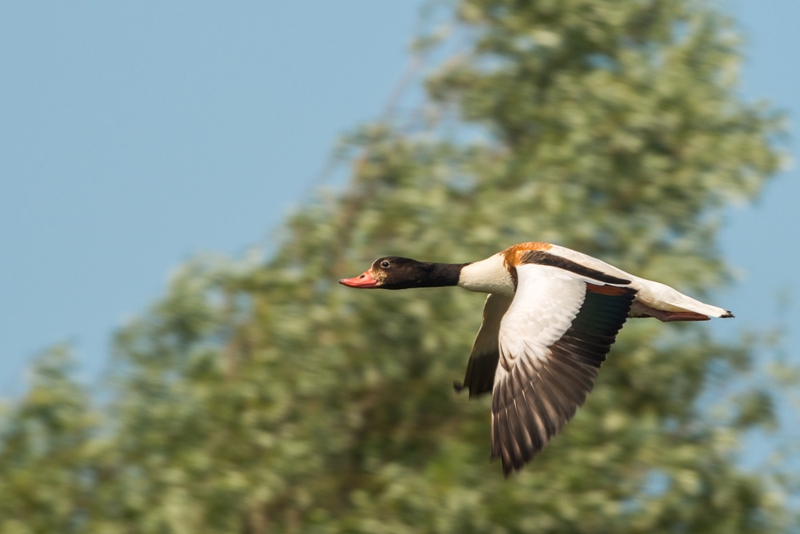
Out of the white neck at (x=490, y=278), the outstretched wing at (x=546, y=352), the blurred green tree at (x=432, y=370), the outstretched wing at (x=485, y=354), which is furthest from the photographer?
the blurred green tree at (x=432, y=370)

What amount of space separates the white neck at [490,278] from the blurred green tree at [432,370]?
6.02 ft

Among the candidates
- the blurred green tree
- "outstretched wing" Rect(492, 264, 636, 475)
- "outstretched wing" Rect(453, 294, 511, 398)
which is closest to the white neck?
"outstretched wing" Rect(453, 294, 511, 398)

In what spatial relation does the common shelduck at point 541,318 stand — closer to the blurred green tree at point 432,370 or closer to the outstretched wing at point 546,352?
the outstretched wing at point 546,352

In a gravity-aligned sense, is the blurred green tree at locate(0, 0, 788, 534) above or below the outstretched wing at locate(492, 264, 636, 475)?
above

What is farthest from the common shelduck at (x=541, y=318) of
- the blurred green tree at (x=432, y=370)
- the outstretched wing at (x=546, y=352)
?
the blurred green tree at (x=432, y=370)

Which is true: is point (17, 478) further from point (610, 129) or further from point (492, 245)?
point (610, 129)

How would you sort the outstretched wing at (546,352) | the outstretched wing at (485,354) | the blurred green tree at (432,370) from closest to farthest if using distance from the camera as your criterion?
the outstretched wing at (546,352) → the outstretched wing at (485,354) → the blurred green tree at (432,370)

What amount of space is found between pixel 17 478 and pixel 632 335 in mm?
4601

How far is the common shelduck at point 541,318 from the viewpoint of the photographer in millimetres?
6406

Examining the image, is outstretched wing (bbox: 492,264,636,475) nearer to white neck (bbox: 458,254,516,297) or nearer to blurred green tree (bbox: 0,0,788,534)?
white neck (bbox: 458,254,516,297)

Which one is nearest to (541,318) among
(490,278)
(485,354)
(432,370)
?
(490,278)

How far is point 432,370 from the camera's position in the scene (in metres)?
10.2

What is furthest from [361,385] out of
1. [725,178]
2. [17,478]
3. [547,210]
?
[725,178]

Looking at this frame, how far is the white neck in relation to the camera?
771 cm
